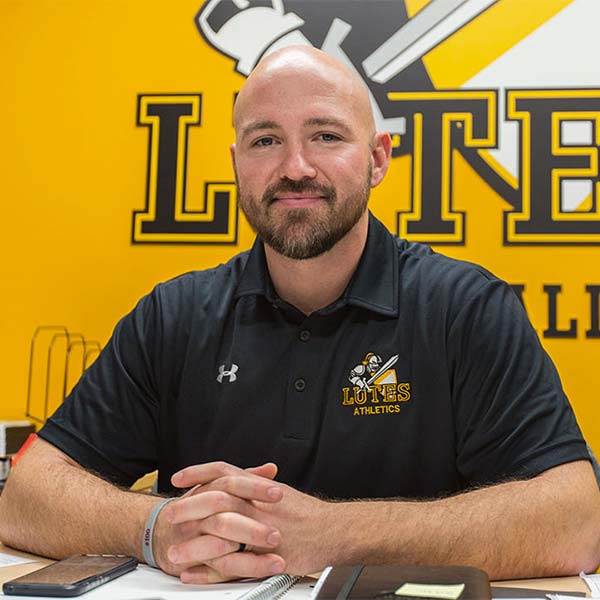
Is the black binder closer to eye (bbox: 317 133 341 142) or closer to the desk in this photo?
the desk

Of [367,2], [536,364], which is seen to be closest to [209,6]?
[367,2]

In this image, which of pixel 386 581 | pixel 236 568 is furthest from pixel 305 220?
pixel 386 581

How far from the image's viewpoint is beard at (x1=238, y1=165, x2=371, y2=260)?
1.60 m

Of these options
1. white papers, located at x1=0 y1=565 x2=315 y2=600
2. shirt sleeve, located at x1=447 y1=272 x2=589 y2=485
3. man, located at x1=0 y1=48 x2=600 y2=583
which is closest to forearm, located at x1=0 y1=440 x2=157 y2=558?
man, located at x1=0 y1=48 x2=600 y2=583

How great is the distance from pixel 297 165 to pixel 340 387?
41 centimetres

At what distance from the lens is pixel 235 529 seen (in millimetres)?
1114

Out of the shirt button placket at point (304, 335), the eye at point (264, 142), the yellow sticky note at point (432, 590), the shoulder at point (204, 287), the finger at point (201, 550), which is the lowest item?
the finger at point (201, 550)

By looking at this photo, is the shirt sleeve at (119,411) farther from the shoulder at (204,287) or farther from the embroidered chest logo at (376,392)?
the embroidered chest logo at (376,392)

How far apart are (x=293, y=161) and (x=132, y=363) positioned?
0.48 meters

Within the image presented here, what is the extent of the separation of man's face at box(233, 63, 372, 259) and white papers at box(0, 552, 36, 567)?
70 cm

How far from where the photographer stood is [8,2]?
10.2 feet

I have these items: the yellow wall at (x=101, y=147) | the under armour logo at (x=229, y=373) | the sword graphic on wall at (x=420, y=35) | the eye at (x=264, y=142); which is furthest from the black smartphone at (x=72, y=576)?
the sword graphic on wall at (x=420, y=35)

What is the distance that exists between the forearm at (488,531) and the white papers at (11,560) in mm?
469

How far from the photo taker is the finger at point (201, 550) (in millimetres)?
1101
